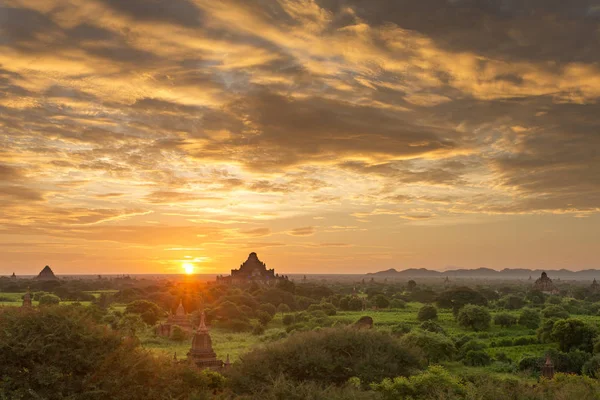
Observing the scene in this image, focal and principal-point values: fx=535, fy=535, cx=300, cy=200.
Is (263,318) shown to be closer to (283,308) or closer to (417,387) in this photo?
(283,308)

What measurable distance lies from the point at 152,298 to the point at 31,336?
87244mm

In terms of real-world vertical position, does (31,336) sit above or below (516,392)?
above

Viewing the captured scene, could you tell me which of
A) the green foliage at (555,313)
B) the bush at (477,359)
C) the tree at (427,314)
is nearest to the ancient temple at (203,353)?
the bush at (477,359)

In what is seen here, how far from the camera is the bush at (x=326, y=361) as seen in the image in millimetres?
26141

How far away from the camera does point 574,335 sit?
179ft

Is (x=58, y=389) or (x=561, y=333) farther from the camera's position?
(x=561, y=333)

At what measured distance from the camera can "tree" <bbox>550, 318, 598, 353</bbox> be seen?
54.2 m

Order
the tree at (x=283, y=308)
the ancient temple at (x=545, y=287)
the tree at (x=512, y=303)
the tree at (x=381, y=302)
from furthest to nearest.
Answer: the ancient temple at (x=545, y=287)
the tree at (x=381, y=302)
the tree at (x=512, y=303)
the tree at (x=283, y=308)

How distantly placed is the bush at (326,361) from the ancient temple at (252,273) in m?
125

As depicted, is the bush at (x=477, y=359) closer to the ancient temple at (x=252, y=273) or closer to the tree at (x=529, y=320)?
the tree at (x=529, y=320)

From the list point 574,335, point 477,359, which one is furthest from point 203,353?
point 574,335

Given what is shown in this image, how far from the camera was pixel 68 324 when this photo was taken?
20.8 meters

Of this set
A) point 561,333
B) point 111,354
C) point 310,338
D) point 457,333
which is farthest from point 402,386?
point 457,333

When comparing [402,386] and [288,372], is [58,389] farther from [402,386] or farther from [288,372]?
[402,386]
